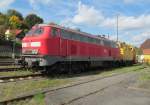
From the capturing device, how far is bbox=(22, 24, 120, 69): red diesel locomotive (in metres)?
16.8

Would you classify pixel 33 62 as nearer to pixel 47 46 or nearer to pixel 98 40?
pixel 47 46

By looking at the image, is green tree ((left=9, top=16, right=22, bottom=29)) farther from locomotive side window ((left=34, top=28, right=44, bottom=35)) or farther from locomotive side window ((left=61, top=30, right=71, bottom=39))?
locomotive side window ((left=34, top=28, right=44, bottom=35))

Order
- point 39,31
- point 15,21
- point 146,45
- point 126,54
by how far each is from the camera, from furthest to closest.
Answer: point 15,21
point 146,45
point 126,54
point 39,31

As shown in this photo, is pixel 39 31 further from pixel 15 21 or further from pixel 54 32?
pixel 15 21

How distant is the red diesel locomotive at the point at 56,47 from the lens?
16.8 m

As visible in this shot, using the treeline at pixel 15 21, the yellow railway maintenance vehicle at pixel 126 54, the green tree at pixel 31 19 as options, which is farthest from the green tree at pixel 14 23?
the yellow railway maintenance vehicle at pixel 126 54

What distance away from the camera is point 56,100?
376 inches

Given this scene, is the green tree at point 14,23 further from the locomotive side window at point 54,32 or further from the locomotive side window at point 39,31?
the locomotive side window at point 54,32

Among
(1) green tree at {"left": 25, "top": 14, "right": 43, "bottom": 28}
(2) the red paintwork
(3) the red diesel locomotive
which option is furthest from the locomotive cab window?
(1) green tree at {"left": 25, "top": 14, "right": 43, "bottom": 28}

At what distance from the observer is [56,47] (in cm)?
1748

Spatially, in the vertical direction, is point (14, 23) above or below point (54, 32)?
above

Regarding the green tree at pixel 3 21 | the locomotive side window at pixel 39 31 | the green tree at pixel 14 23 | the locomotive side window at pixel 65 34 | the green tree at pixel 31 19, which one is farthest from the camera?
→ the green tree at pixel 31 19

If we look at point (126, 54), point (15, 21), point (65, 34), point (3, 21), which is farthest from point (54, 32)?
point (15, 21)

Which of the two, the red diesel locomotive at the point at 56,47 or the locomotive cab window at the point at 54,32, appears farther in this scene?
the locomotive cab window at the point at 54,32
